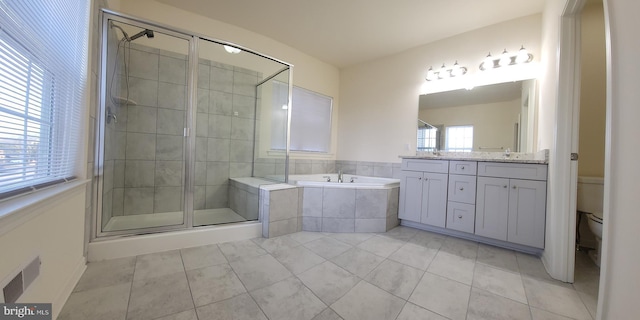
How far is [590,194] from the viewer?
199cm

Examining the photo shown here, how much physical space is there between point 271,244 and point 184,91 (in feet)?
5.92

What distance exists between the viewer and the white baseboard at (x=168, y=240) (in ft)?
5.42

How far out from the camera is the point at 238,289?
4.45ft

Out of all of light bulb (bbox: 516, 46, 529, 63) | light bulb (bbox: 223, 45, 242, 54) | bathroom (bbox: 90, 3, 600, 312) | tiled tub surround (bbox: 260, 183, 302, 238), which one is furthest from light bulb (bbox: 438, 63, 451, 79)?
light bulb (bbox: 223, 45, 242, 54)

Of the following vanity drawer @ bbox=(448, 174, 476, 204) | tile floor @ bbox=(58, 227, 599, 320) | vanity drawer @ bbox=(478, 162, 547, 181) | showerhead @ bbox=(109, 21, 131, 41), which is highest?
showerhead @ bbox=(109, 21, 131, 41)

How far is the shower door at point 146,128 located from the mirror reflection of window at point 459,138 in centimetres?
307

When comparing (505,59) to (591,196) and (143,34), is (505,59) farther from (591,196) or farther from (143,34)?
(143,34)

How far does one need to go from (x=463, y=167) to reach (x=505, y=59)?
131cm

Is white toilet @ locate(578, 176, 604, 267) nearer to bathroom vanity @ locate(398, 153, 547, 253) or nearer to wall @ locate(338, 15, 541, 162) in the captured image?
bathroom vanity @ locate(398, 153, 547, 253)

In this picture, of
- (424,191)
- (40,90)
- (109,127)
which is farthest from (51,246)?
(424,191)

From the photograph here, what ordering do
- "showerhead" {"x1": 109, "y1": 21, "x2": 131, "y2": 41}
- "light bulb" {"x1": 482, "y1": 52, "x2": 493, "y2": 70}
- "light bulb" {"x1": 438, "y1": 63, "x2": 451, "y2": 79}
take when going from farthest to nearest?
"light bulb" {"x1": 438, "y1": 63, "x2": 451, "y2": 79}
"light bulb" {"x1": 482, "y1": 52, "x2": 493, "y2": 70}
"showerhead" {"x1": 109, "y1": 21, "x2": 131, "y2": 41}

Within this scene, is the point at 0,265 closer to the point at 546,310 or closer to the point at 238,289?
the point at 238,289

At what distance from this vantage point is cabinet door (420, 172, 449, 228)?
2.42m

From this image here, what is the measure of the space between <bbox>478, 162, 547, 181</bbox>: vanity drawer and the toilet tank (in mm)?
491
